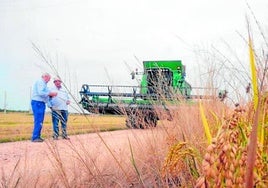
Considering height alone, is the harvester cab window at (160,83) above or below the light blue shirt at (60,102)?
above

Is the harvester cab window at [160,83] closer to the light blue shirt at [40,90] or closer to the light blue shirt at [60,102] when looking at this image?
the light blue shirt at [60,102]

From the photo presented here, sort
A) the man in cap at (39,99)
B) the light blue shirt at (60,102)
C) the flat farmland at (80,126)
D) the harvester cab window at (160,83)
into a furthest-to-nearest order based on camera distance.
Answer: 1. the man in cap at (39,99)
2. the harvester cab window at (160,83)
3. the light blue shirt at (60,102)
4. the flat farmland at (80,126)

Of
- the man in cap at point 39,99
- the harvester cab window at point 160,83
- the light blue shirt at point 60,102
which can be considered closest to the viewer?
the light blue shirt at point 60,102

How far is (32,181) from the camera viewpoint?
3.75 meters

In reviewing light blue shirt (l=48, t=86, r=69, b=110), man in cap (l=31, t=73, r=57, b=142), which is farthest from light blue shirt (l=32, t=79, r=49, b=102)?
light blue shirt (l=48, t=86, r=69, b=110)

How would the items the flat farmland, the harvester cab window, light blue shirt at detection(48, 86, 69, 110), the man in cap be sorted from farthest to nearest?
the man in cap → the harvester cab window → light blue shirt at detection(48, 86, 69, 110) → the flat farmland

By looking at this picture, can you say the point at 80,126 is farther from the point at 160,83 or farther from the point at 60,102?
the point at 60,102

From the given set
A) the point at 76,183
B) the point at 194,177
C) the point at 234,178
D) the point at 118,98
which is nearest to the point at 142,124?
the point at 118,98

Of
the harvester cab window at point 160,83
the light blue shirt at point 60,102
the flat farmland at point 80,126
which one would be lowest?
the flat farmland at point 80,126

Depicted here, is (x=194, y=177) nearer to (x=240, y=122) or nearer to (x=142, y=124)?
(x=240, y=122)

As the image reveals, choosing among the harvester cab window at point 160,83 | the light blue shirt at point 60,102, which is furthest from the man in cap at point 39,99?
the harvester cab window at point 160,83

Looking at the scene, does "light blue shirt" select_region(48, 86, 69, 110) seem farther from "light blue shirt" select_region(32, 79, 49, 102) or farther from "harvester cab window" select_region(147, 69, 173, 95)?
"light blue shirt" select_region(32, 79, 49, 102)

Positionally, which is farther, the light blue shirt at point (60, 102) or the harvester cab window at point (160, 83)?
the harvester cab window at point (160, 83)

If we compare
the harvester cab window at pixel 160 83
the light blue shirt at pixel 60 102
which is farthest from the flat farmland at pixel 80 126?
the harvester cab window at pixel 160 83
